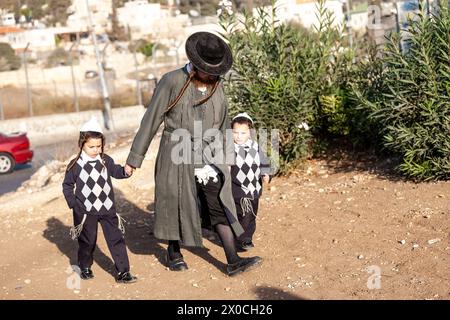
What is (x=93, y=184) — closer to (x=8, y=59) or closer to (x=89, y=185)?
(x=89, y=185)

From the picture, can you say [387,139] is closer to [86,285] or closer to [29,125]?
[86,285]

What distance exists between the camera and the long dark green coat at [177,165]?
253 inches

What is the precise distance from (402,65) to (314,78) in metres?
1.51

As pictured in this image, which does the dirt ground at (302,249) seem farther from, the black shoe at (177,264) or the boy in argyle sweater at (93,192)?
the boy in argyle sweater at (93,192)

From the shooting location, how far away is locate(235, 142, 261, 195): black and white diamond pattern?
23.4 feet

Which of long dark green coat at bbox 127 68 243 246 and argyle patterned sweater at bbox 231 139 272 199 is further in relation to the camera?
argyle patterned sweater at bbox 231 139 272 199

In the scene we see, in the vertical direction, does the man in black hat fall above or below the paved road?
above

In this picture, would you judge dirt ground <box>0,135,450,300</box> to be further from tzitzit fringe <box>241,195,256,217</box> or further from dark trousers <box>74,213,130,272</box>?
tzitzit fringe <box>241,195,256,217</box>

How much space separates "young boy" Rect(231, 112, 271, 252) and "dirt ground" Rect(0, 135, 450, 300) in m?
0.23

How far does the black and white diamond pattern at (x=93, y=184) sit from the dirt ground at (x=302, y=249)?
0.66 m

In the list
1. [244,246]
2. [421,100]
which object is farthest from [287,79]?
[244,246]

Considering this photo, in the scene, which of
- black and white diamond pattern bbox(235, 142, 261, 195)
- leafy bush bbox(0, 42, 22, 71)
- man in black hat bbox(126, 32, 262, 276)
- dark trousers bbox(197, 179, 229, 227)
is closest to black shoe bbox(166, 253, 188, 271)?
man in black hat bbox(126, 32, 262, 276)

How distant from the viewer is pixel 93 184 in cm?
656

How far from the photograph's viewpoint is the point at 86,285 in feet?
21.7
